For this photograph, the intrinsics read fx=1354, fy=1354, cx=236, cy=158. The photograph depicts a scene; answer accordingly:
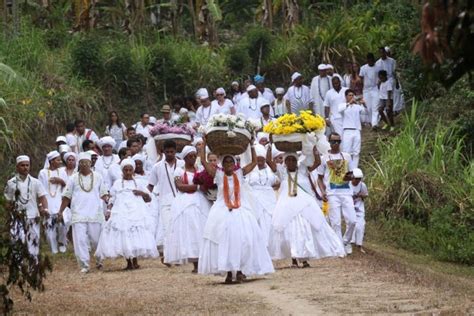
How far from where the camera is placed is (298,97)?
32.8 meters

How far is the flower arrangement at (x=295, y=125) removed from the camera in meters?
19.2

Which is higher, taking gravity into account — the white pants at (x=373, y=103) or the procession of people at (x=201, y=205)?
the white pants at (x=373, y=103)

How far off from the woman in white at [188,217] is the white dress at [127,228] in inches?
52.6

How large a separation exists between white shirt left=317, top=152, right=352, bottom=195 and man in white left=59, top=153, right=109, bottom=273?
12.0 feet

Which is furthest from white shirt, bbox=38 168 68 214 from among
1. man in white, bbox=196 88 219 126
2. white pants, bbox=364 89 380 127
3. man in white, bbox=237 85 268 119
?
white pants, bbox=364 89 380 127

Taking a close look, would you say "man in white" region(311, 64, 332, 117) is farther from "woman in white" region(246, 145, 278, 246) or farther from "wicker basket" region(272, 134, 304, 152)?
"wicker basket" region(272, 134, 304, 152)

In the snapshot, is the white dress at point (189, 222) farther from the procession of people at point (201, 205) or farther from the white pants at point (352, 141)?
the white pants at point (352, 141)

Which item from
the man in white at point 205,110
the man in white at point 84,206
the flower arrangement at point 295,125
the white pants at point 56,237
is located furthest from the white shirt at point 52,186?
the man in white at point 205,110

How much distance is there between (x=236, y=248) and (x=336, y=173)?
5.45m

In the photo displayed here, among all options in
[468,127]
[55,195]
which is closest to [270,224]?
[55,195]

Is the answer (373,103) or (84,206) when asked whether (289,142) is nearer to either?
(84,206)

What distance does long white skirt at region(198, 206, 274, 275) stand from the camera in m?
16.6

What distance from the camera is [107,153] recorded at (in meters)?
25.1

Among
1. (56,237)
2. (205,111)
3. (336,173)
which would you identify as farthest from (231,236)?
(205,111)
